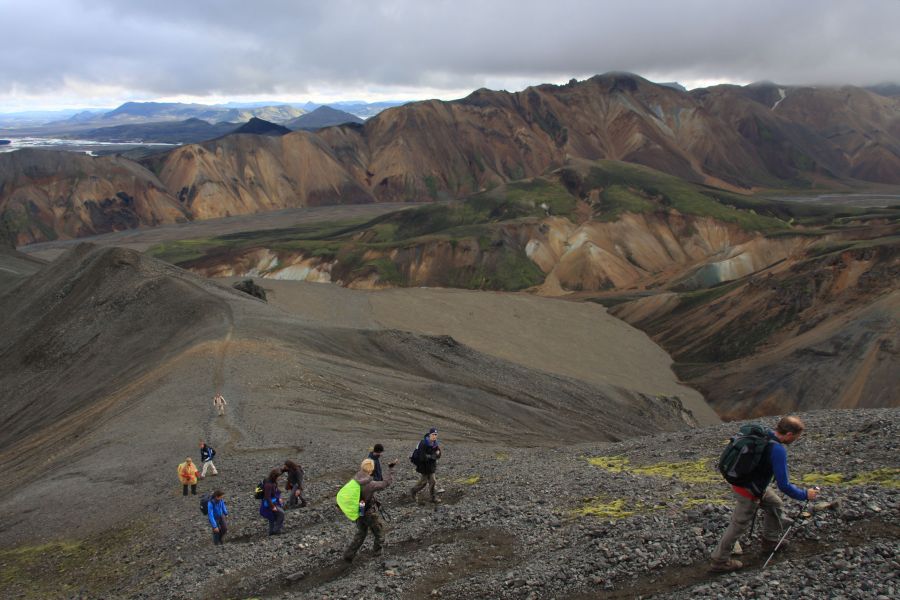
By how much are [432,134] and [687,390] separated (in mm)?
129566

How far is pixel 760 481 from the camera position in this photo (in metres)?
8.82

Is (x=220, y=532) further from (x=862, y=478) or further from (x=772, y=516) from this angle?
(x=862, y=478)

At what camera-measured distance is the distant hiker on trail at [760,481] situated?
8539 millimetres

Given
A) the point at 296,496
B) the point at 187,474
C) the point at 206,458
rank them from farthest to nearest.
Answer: the point at 206,458, the point at 187,474, the point at 296,496

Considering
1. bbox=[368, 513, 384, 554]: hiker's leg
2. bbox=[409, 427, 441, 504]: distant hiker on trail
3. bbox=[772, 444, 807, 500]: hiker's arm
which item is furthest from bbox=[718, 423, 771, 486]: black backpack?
bbox=[409, 427, 441, 504]: distant hiker on trail

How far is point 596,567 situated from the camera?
10.0 meters

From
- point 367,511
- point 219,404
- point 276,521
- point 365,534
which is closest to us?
point 367,511

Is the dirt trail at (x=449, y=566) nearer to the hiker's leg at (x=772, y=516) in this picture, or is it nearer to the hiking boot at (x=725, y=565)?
the hiking boot at (x=725, y=565)

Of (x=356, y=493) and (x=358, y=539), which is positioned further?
(x=358, y=539)

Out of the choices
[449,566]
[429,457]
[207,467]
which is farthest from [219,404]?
[449,566]

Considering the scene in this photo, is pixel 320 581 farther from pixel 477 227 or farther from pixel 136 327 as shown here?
pixel 477 227

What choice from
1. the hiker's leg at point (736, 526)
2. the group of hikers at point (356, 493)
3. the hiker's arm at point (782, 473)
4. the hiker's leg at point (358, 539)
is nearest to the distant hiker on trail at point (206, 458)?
the group of hikers at point (356, 493)

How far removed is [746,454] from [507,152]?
169761mm

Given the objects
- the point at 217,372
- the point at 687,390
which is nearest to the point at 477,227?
the point at 687,390
